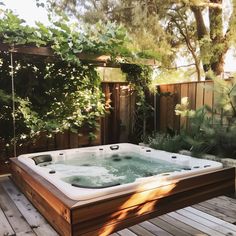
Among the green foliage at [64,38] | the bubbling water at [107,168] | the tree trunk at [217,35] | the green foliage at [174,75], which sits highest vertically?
the tree trunk at [217,35]

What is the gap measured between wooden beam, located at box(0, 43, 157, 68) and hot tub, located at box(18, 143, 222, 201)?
4.97 ft

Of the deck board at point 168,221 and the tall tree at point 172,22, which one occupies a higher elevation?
the tall tree at point 172,22

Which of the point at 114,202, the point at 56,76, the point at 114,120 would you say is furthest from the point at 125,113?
the point at 114,202

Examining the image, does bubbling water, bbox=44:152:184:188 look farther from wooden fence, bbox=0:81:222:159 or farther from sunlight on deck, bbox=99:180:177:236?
wooden fence, bbox=0:81:222:159

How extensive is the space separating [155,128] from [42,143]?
245 centimetres

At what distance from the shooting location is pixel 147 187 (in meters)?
2.63

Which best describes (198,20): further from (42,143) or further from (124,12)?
(42,143)

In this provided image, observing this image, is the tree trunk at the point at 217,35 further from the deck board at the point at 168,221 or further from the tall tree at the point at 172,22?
the deck board at the point at 168,221

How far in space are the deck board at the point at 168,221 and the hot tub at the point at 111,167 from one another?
363 millimetres

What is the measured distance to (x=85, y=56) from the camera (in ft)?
14.7

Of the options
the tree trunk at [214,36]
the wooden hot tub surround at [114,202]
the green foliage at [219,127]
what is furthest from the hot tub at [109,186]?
the tree trunk at [214,36]

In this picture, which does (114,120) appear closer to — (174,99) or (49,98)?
(174,99)

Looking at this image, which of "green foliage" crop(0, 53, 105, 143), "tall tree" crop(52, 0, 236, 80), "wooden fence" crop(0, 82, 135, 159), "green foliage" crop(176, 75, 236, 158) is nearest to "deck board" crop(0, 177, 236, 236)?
"green foliage" crop(176, 75, 236, 158)

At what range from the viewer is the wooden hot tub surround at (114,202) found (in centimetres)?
225
